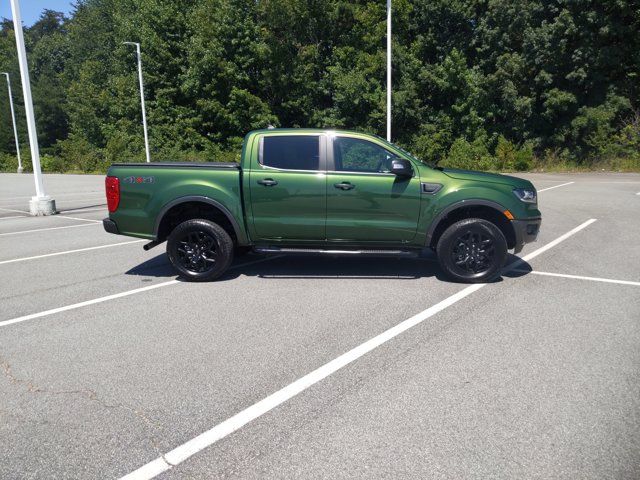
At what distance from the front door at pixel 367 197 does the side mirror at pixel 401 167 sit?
0.29ft

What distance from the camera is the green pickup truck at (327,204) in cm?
612

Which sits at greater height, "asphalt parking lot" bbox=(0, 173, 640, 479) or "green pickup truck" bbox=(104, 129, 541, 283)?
"green pickup truck" bbox=(104, 129, 541, 283)

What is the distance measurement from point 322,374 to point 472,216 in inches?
136

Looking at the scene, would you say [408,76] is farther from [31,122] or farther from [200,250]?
[200,250]

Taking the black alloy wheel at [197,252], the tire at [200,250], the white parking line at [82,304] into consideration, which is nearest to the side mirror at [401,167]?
the tire at [200,250]

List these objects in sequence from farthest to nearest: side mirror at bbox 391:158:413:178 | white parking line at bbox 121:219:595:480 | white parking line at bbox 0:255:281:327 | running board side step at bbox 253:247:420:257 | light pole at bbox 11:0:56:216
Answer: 1. light pole at bbox 11:0:56:216
2. running board side step at bbox 253:247:420:257
3. side mirror at bbox 391:158:413:178
4. white parking line at bbox 0:255:281:327
5. white parking line at bbox 121:219:595:480

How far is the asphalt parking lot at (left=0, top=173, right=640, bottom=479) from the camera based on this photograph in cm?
280

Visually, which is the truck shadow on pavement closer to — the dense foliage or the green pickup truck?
the green pickup truck

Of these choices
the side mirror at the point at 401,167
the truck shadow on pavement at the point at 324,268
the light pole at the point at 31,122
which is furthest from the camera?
the light pole at the point at 31,122

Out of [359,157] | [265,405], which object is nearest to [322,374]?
[265,405]

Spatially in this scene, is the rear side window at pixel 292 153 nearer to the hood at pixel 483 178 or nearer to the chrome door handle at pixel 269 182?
the chrome door handle at pixel 269 182

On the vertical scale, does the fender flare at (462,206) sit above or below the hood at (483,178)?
below

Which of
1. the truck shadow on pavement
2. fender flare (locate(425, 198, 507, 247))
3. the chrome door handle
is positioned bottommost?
the truck shadow on pavement

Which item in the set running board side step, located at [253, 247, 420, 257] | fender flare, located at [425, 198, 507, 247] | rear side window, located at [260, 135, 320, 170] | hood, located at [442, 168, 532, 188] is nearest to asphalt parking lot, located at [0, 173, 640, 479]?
running board side step, located at [253, 247, 420, 257]
